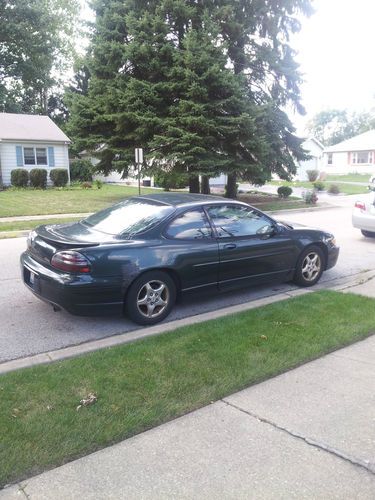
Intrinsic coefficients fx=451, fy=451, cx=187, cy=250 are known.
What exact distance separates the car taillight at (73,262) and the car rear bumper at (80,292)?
0.06m

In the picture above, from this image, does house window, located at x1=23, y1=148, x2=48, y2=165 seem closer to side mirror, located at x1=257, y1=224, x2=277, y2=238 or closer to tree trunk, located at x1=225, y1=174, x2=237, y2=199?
tree trunk, located at x1=225, y1=174, x2=237, y2=199

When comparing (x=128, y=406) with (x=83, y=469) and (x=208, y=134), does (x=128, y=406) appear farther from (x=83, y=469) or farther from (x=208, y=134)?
(x=208, y=134)

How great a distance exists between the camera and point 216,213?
590 centimetres

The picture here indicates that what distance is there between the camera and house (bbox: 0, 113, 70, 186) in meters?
27.8

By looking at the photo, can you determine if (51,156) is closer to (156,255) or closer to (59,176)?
(59,176)

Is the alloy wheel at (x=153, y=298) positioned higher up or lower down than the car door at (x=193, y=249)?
lower down

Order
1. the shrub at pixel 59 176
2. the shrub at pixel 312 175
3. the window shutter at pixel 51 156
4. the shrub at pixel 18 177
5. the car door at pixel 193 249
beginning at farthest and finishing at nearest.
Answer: the shrub at pixel 312 175, the window shutter at pixel 51 156, the shrub at pixel 59 176, the shrub at pixel 18 177, the car door at pixel 193 249

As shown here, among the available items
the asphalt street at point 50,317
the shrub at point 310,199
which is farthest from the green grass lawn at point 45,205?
the shrub at point 310,199

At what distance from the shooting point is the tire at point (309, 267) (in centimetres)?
677

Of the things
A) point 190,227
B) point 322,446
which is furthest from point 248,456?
point 190,227

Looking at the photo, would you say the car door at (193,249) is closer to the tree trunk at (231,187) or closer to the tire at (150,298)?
the tire at (150,298)

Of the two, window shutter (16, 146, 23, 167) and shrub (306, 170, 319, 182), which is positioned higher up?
window shutter (16, 146, 23, 167)

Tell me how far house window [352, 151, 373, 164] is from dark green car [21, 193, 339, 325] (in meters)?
52.4

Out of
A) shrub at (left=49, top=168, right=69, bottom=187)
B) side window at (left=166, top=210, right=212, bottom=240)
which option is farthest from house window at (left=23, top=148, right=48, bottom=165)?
side window at (left=166, top=210, right=212, bottom=240)
